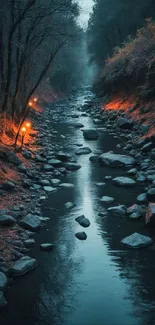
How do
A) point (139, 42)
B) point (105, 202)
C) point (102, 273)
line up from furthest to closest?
point (139, 42), point (105, 202), point (102, 273)

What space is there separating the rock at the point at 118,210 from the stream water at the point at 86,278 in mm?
259

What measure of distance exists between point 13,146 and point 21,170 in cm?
206

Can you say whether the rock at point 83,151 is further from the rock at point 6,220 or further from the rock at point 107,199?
the rock at point 6,220

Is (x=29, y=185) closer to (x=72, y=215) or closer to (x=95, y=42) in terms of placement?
(x=72, y=215)

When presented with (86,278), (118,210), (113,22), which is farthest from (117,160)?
(113,22)

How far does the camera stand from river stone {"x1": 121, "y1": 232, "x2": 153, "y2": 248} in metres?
7.30

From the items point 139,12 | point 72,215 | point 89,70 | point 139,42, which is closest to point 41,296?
point 72,215

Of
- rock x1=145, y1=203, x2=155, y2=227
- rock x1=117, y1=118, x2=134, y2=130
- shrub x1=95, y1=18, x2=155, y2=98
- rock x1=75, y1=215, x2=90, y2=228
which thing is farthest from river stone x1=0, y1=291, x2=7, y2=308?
shrub x1=95, y1=18, x2=155, y2=98

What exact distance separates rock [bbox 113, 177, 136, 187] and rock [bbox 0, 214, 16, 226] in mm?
4234

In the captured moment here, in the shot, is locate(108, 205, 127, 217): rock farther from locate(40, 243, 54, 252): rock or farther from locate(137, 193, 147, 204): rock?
locate(40, 243, 54, 252): rock

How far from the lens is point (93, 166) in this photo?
44.3ft

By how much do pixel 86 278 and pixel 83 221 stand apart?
2.23 meters

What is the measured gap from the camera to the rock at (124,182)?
1099cm

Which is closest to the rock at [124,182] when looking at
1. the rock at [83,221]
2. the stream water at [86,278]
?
the stream water at [86,278]
